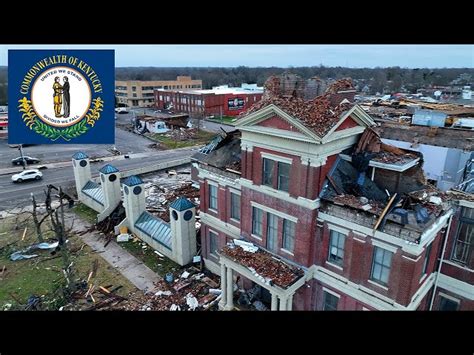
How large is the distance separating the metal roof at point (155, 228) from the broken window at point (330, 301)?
25.4ft

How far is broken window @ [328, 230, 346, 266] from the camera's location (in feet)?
33.4

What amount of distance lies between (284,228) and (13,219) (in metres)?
17.1

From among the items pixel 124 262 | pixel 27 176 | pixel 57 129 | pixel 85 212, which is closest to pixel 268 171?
pixel 57 129

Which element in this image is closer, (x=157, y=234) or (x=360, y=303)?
(x=360, y=303)

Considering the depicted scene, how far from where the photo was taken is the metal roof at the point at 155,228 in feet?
52.7

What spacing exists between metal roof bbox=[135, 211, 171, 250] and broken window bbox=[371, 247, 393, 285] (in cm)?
945

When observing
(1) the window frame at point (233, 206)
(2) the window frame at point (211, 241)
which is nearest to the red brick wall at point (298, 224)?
(1) the window frame at point (233, 206)

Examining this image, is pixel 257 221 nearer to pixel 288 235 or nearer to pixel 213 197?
pixel 288 235

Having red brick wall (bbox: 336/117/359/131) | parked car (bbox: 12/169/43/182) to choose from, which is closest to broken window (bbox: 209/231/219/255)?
red brick wall (bbox: 336/117/359/131)

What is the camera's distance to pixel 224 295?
12.3 metres

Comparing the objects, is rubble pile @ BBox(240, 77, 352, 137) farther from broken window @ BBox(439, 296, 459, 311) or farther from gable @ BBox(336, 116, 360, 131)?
broken window @ BBox(439, 296, 459, 311)

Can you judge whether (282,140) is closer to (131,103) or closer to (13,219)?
(13,219)

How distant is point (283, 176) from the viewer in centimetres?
1073
